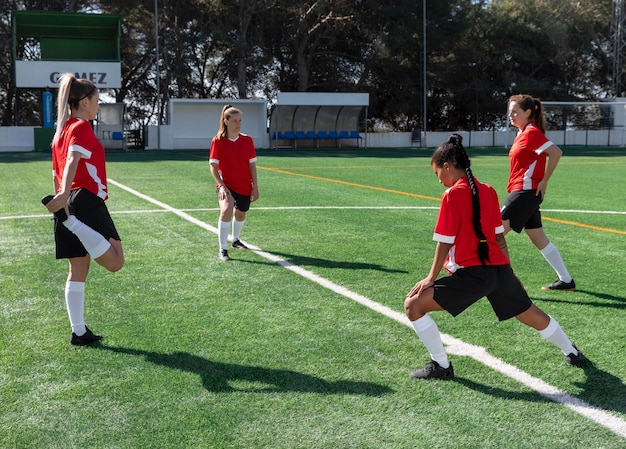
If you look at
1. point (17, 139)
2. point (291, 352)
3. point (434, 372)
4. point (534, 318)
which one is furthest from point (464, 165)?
point (17, 139)

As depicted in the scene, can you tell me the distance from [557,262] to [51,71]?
1352 inches

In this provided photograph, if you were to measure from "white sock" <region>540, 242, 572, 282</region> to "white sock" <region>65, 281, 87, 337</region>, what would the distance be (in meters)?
3.88

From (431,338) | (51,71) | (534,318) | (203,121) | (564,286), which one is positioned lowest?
(564,286)

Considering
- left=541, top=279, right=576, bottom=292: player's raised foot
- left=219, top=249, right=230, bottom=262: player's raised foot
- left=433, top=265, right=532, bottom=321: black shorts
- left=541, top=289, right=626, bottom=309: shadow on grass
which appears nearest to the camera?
left=433, top=265, right=532, bottom=321: black shorts

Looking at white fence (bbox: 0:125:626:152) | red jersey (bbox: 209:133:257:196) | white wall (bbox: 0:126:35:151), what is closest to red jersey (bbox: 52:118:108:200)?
red jersey (bbox: 209:133:257:196)

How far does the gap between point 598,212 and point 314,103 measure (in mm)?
29651

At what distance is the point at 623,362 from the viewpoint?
14.4 ft

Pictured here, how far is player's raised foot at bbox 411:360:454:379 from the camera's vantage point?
→ 4.11 meters

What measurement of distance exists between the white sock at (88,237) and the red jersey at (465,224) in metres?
2.09

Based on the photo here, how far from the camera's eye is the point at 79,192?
185 inches

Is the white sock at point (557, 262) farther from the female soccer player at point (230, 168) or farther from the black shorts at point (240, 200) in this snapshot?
the black shorts at point (240, 200)

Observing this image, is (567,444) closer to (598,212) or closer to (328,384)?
(328,384)

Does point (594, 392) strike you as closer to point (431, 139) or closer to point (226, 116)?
point (226, 116)

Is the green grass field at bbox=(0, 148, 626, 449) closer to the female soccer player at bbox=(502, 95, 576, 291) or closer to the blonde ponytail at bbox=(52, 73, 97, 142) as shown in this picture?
the female soccer player at bbox=(502, 95, 576, 291)
